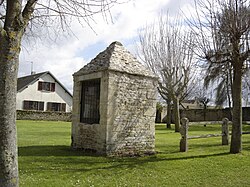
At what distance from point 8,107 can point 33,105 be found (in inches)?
1262

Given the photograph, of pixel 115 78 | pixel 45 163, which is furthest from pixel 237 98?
pixel 45 163

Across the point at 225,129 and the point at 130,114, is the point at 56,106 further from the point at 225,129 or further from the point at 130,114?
the point at 130,114

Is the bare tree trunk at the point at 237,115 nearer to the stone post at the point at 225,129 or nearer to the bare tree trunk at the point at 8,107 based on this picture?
the stone post at the point at 225,129

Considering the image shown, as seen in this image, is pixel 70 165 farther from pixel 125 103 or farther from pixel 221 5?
pixel 221 5

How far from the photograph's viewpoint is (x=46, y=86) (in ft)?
116

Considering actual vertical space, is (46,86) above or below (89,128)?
above

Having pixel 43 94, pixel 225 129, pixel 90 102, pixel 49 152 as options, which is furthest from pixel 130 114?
pixel 43 94

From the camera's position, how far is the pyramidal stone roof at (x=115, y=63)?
9617 mm

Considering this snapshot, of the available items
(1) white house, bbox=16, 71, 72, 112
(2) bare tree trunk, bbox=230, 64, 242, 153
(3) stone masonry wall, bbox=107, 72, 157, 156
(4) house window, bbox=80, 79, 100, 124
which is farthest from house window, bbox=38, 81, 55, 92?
(2) bare tree trunk, bbox=230, 64, 242, 153

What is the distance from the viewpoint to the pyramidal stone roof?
9.62 m

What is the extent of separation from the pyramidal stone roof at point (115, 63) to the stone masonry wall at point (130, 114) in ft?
0.70

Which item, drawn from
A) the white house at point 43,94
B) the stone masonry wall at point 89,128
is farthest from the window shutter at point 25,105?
the stone masonry wall at point 89,128

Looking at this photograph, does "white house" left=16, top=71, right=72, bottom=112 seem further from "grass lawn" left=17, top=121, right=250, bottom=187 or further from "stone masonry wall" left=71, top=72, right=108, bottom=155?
"grass lawn" left=17, top=121, right=250, bottom=187

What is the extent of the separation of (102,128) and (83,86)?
2.37m
